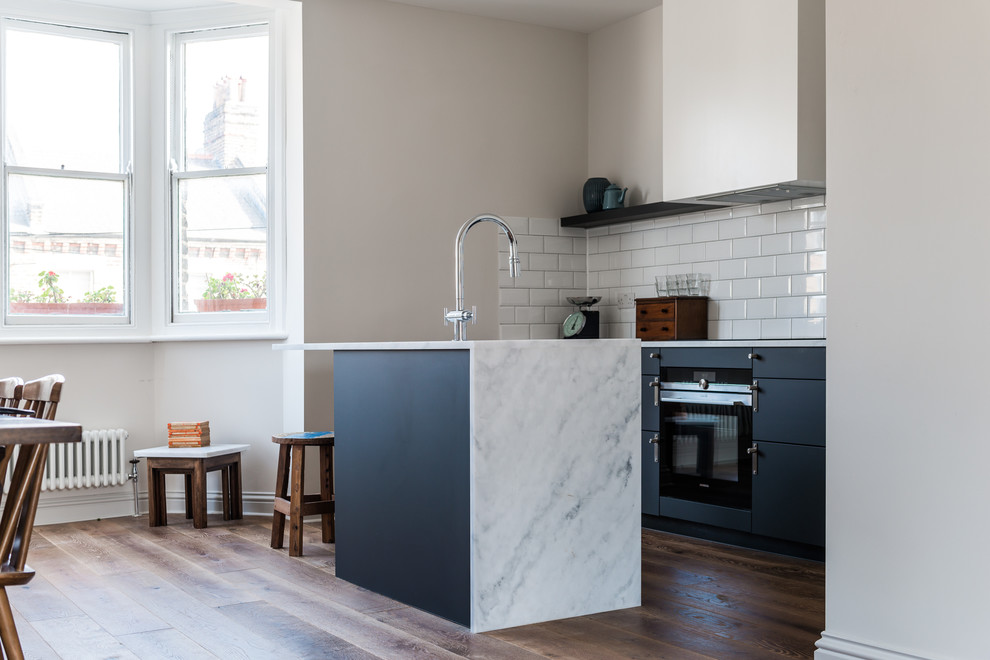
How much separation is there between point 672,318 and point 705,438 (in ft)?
2.44

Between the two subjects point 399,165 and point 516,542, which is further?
point 399,165

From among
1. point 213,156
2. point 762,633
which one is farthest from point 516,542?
point 213,156

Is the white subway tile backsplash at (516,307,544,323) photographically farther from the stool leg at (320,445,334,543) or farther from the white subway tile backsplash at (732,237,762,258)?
the stool leg at (320,445,334,543)

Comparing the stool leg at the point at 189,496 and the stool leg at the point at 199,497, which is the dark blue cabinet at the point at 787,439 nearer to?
the stool leg at the point at 199,497

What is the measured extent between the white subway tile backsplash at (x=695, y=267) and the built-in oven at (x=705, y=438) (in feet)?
1.66

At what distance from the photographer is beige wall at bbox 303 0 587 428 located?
527 cm

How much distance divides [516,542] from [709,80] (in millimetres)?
2589

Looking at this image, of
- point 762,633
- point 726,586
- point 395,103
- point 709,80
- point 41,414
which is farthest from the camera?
point 395,103

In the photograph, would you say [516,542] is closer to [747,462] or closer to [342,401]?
[342,401]

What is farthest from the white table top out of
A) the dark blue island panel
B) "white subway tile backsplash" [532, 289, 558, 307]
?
"white subway tile backsplash" [532, 289, 558, 307]

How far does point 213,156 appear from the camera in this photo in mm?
5605

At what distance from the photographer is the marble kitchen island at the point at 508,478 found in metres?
3.17

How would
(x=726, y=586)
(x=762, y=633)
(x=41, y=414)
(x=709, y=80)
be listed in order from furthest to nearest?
(x=709, y=80) → (x=726, y=586) → (x=762, y=633) → (x=41, y=414)

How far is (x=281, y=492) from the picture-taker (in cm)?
468
